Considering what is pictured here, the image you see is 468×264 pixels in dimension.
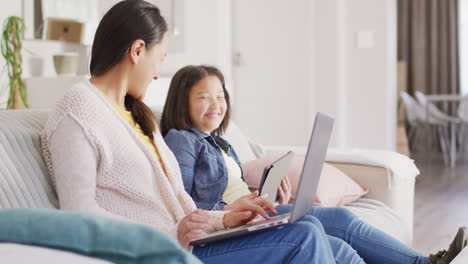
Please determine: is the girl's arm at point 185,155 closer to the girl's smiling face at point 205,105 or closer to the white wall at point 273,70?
the girl's smiling face at point 205,105

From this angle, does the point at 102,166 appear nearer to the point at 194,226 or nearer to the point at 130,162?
the point at 130,162

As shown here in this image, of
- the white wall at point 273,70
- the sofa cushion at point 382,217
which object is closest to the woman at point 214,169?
the sofa cushion at point 382,217

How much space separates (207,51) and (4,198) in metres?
2.76

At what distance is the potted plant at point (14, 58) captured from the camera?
243cm

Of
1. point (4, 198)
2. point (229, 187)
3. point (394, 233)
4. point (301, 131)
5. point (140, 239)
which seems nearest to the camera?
point (140, 239)

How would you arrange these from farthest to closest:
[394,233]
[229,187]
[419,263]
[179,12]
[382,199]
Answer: [179,12] → [382,199] → [394,233] → [229,187] → [419,263]

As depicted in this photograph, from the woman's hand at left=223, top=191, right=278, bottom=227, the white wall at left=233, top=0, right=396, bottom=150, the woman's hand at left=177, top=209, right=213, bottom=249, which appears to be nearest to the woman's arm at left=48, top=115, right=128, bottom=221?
the woman's hand at left=177, top=209, right=213, bottom=249

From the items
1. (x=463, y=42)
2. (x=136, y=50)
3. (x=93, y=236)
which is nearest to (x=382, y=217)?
(x=136, y=50)

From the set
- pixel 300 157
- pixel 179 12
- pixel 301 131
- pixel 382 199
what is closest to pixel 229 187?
pixel 300 157

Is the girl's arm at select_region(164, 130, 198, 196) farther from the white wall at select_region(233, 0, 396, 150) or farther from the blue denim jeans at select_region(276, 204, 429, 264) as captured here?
the white wall at select_region(233, 0, 396, 150)

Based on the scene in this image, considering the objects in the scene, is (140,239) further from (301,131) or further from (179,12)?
(301,131)

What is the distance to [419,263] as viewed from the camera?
1568mm

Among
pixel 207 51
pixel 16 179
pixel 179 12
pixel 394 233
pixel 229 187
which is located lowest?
pixel 394 233

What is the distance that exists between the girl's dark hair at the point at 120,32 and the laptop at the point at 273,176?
0.43 m
